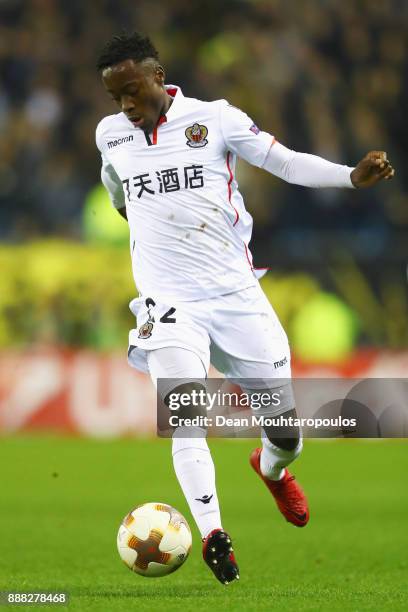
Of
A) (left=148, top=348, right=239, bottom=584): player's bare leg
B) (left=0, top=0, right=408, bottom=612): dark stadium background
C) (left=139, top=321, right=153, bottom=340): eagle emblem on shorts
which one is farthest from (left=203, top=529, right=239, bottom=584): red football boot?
(left=0, top=0, right=408, bottom=612): dark stadium background

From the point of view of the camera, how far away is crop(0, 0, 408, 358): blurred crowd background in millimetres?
14016

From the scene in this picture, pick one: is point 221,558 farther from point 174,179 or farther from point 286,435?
point 174,179

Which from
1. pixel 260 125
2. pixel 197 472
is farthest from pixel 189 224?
pixel 260 125

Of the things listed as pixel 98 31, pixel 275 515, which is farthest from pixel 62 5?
pixel 275 515

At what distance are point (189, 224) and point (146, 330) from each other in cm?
51

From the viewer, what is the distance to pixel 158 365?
18.7 feet

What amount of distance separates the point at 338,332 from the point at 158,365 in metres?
8.63

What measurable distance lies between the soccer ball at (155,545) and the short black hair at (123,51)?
1.97 m

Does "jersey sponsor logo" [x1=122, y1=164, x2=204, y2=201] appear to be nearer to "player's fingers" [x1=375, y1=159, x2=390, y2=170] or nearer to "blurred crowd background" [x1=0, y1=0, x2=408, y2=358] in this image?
"player's fingers" [x1=375, y1=159, x2=390, y2=170]

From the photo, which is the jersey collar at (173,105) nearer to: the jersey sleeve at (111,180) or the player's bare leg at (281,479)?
the jersey sleeve at (111,180)

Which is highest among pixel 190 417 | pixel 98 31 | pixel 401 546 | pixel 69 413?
pixel 98 31

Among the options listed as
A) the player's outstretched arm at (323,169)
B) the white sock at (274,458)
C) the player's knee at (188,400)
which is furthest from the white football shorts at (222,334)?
the player's outstretched arm at (323,169)

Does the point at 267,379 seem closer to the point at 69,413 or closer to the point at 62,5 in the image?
the point at 69,413

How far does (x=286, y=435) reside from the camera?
20.8 ft
